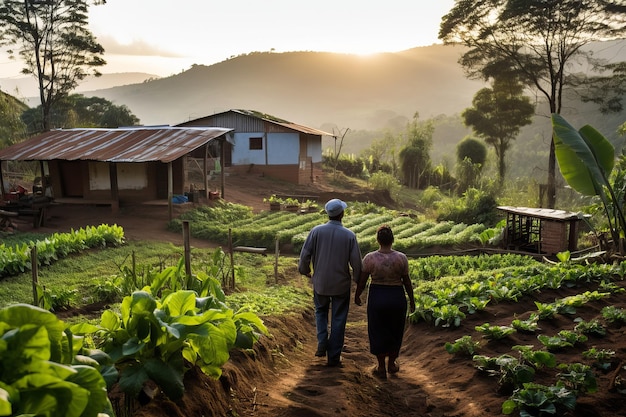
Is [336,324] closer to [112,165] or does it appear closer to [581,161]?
[581,161]

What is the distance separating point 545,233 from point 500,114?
82.2ft

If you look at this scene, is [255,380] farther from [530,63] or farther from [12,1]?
[12,1]

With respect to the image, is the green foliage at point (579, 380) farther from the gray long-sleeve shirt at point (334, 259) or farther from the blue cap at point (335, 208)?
the blue cap at point (335, 208)

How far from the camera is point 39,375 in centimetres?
239

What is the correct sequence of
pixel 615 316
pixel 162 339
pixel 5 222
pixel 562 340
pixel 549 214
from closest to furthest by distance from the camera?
pixel 162 339 → pixel 562 340 → pixel 615 316 → pixel 549 214 → pixel 5 222

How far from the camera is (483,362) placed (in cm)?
573

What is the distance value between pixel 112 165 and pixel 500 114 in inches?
1096

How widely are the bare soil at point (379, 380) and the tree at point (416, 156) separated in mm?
33266

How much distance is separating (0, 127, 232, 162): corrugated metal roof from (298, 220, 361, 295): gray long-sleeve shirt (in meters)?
15.5

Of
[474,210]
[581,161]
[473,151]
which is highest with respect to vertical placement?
[473,151]

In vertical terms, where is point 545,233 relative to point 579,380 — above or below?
below

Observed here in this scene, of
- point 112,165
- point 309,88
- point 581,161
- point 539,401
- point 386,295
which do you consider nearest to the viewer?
point 539,401

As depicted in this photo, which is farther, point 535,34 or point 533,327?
point 535,34

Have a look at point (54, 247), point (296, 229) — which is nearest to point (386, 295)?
point (54, 247)
